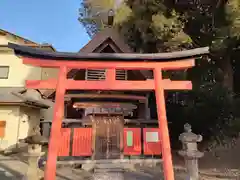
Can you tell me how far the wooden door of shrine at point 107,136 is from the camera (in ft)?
→ 35.8

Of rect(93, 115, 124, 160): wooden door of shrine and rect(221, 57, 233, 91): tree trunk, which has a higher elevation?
rect(221, 57, 233, 91): tree trunk

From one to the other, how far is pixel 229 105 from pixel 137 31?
24.5 feet

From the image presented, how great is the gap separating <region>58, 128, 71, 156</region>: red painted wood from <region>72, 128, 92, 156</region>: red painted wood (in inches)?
10.4

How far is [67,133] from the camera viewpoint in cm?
1030

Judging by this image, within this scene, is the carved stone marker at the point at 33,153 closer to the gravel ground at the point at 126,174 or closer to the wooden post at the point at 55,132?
the wooden post at the point at 55,132

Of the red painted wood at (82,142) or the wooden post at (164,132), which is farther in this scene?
the red painted wood at (82,142)

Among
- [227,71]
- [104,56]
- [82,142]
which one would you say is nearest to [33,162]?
[82,142]

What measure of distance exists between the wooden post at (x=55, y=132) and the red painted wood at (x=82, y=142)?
3.85 m

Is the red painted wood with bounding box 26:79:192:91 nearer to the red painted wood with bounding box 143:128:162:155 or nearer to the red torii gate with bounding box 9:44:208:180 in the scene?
the red torii gate with bounding box 9:44:208:180

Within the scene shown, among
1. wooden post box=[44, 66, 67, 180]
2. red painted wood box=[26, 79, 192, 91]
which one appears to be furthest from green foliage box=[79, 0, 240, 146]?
wooden post box=[44, 66, 67, 180]

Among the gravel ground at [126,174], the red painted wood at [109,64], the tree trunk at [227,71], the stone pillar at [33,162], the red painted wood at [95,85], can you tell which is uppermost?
the tree trunk at [227,71]

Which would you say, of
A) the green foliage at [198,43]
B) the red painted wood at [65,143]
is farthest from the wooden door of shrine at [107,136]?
the green foliage at [198,43]

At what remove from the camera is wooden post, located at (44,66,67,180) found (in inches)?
242

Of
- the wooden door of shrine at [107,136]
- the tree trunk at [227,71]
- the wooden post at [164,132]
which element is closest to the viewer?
the wooden post at [164,132]
